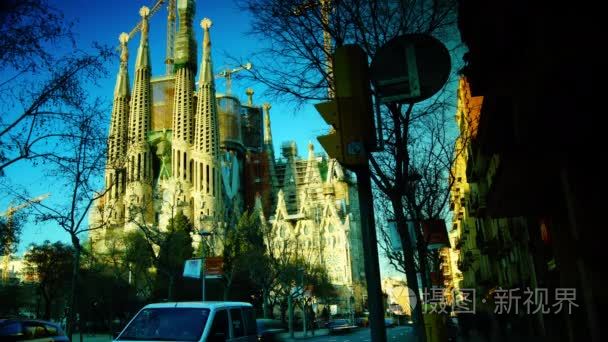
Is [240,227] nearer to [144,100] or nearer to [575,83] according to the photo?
[144,100]

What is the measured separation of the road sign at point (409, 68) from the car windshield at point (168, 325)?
4.96 meters

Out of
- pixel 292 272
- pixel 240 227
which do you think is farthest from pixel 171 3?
pixel 292 272

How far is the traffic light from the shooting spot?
3320mm

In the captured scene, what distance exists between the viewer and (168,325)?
756 cm

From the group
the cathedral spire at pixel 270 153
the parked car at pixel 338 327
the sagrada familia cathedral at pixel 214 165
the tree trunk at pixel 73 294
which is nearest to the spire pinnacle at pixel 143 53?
the sagrada familia cathedral at pixel 214 165

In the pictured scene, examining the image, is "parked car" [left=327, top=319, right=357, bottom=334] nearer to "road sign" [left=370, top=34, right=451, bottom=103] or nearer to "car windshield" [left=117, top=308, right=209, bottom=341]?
"car windshield" [left=117, top=308, right=209, bottom=341]

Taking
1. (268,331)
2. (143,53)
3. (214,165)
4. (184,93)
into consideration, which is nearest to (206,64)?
(184,93)

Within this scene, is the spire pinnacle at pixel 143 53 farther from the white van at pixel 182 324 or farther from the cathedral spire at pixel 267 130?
the white van at pixel 182 324

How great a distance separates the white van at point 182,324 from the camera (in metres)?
7.36

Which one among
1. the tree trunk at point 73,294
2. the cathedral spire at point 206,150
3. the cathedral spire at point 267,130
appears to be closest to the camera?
the tree trunk at point 73,294

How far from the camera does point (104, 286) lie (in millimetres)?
43031

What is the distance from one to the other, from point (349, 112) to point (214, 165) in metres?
75.3

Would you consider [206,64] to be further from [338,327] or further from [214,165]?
[338,327]

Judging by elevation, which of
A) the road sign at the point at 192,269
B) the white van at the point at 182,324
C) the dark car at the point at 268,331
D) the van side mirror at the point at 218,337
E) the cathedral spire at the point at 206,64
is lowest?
the dark car at the point at 268,331
